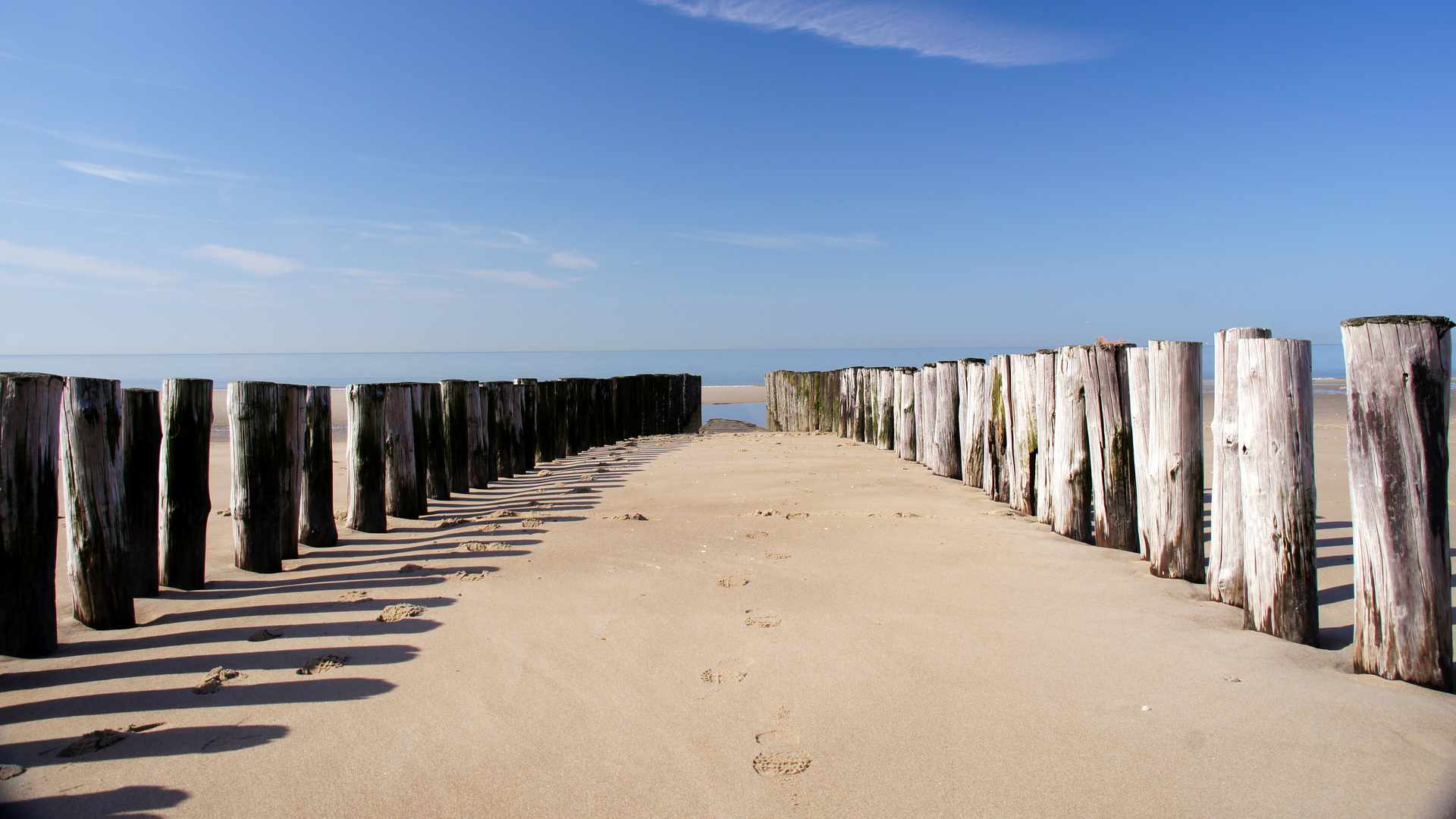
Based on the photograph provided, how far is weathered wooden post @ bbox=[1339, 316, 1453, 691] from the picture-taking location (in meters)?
2.54

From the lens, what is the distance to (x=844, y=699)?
102 inches

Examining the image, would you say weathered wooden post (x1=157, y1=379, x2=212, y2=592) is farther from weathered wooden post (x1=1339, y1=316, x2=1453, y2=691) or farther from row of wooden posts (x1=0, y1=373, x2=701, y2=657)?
weathered wooden post (x1=1339, y1=316, x2=1453, y2=691)

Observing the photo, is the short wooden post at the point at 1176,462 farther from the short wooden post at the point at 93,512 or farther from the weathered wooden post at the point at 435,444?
the weathered wooden post at the point at 435,444

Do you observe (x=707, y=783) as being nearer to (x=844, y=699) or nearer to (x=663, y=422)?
(x=844, y=699)

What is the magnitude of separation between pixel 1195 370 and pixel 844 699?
2.48 meters

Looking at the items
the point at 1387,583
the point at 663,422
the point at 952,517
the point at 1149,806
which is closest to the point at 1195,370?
the point at 1387,583

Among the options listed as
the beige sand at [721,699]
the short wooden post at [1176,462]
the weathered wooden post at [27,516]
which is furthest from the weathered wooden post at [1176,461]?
the weathered wooden post at [27,516]

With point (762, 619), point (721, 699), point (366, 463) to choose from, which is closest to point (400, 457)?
point (366, 463)

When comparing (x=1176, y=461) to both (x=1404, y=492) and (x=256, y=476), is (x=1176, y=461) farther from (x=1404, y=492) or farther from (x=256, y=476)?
(x=256, y=476)

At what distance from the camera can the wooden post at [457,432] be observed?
664 cm

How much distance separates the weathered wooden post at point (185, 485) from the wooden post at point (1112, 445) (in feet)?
14.7

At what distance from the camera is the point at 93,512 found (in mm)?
3213

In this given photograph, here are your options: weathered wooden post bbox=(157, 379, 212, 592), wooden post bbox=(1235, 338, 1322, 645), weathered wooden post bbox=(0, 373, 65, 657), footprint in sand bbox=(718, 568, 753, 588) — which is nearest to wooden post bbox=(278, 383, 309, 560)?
weathered wooden post bbox=(157, 379, 212, 592)

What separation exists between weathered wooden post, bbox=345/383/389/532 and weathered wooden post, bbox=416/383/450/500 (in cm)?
64
